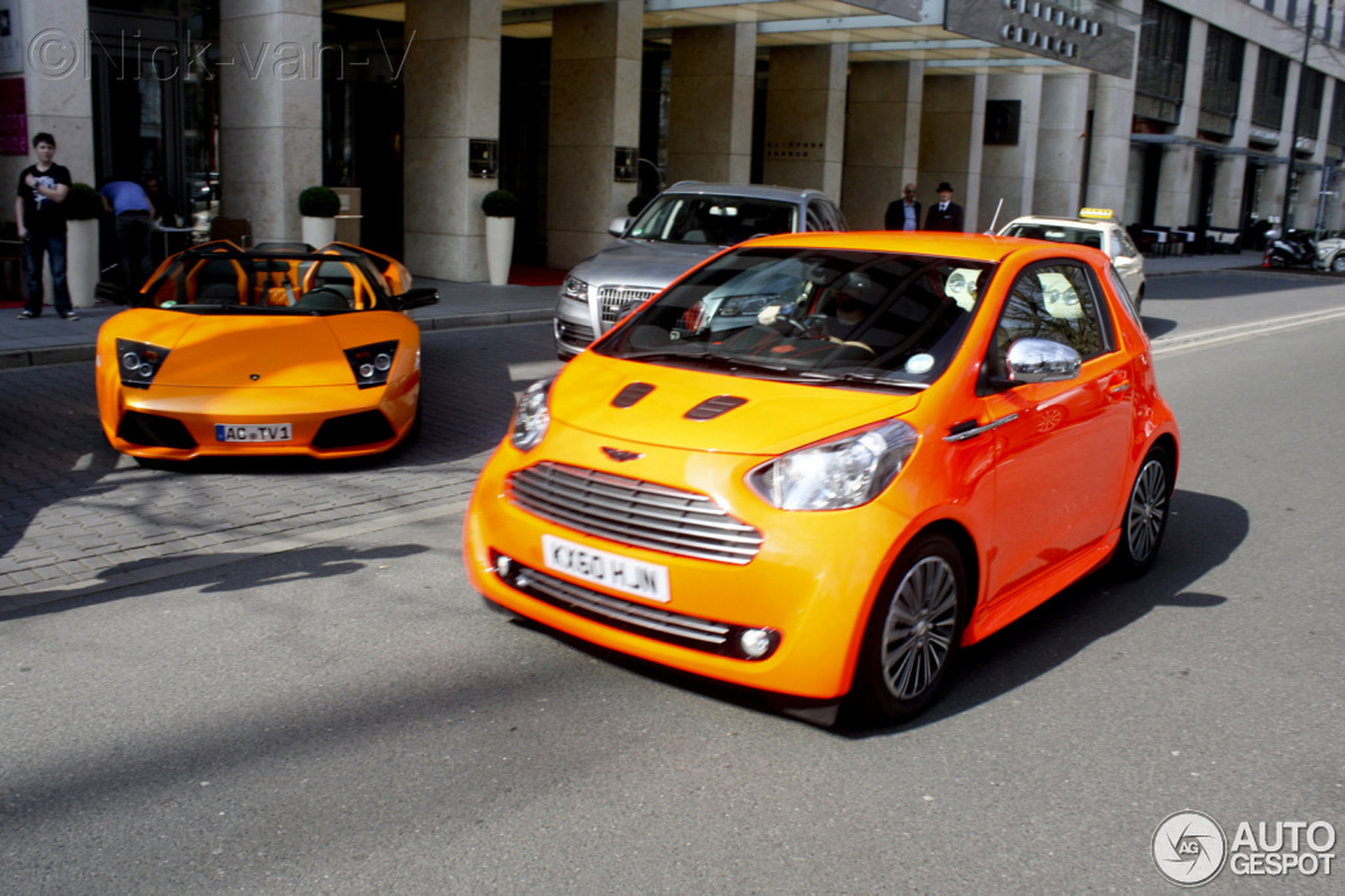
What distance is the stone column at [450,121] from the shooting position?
18344 mm

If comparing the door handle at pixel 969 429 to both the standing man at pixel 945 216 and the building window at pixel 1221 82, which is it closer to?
the standing man at pixel 945 216

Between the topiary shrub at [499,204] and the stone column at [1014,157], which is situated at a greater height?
the stone column at [1014,157]

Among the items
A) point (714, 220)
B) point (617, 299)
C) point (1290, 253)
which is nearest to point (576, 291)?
point (617, 299)

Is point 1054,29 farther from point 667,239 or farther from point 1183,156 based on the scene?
point 1183,156

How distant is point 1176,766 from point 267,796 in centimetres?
272

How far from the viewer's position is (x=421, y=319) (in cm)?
1390

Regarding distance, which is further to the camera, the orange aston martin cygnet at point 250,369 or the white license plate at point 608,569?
the orange aston martin cygnet at point 250,369

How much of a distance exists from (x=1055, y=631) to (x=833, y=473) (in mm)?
1712

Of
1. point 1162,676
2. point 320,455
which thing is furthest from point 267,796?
point 320,455

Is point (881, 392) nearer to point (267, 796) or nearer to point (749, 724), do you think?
point (749, 724)

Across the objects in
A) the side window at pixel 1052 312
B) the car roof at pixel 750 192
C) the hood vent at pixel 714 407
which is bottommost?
the hood vent at pixel 714 407

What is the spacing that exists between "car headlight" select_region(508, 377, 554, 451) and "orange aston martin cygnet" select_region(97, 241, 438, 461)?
2667 millimetres

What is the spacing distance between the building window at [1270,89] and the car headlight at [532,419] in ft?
179

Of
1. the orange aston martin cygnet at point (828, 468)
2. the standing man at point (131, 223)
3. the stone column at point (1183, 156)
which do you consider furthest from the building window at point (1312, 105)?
the orange aston martin cygnet at point (828, 468)
